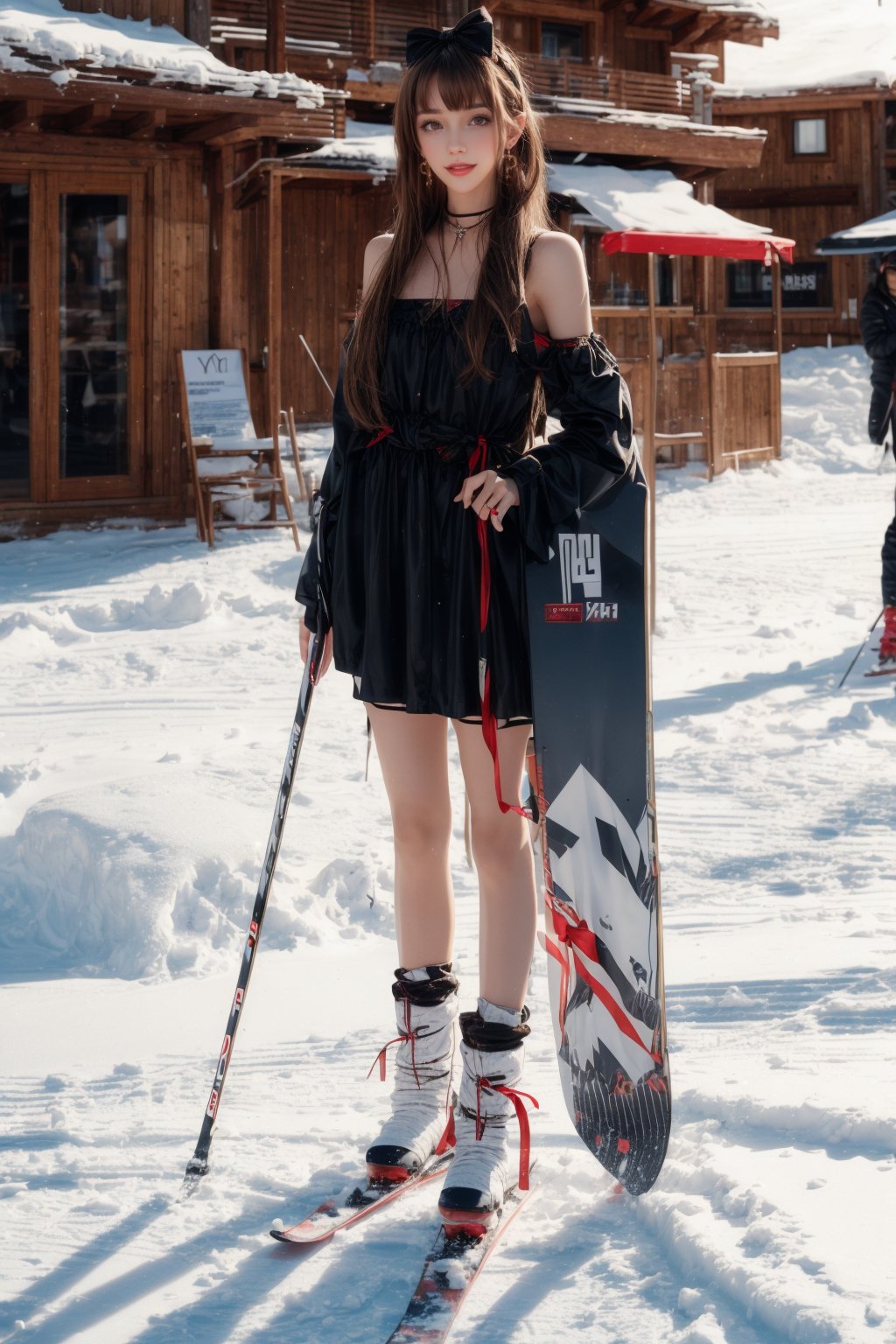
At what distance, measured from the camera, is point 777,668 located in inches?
300

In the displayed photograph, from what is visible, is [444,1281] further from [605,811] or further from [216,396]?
[216,396]

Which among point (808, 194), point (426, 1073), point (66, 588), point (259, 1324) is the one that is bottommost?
point (259, 1324)

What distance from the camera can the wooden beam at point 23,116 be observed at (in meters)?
10.2

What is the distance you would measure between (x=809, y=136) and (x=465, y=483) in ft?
91.4

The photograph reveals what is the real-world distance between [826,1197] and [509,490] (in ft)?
4.13

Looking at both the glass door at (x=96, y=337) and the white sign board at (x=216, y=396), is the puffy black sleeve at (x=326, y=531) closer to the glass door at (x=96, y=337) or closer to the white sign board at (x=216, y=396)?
the white sign board at (x=216, y=396)

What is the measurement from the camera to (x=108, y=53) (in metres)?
10.2

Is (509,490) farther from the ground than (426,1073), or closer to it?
farther from the ground

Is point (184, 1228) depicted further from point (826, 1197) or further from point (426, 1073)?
point (826, 1197)

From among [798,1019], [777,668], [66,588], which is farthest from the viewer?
[66,588]

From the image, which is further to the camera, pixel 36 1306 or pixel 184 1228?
pixel 184 1228

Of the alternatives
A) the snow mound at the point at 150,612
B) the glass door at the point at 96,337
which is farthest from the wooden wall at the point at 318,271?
the snow mound at the point at 150,612

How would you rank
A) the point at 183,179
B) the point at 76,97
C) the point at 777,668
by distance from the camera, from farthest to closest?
the point at 183,179 < the point at 76,97 < the point at 777,668

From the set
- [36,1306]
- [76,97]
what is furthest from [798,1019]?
[76,97]
